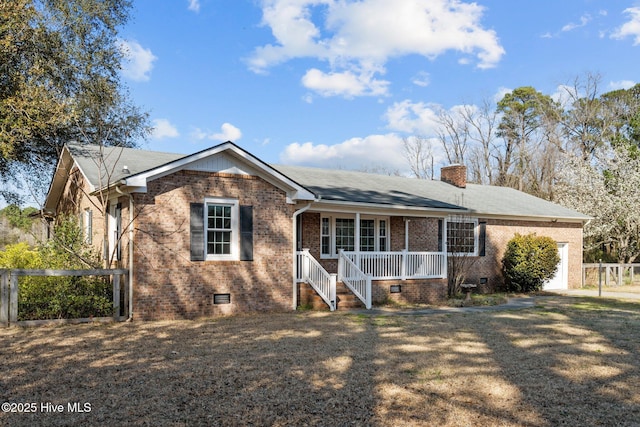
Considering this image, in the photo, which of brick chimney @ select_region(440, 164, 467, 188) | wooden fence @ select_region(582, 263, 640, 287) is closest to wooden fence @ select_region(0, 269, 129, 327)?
brick chimney @ select_region(440, 164, 467, 188)

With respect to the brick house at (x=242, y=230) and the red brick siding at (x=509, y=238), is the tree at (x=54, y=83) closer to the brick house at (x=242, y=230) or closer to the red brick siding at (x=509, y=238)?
the brick house at (x=242, y=230)

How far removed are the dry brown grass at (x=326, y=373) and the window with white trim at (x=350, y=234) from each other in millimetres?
5408

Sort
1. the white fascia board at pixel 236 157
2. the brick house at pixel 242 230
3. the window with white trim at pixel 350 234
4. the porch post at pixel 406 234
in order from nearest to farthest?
the white fascia board at pixel 236 157 < the brick house at pixel 242 230 < the window with white trim at pixel 350 234 < the porch post at pixel 406 234

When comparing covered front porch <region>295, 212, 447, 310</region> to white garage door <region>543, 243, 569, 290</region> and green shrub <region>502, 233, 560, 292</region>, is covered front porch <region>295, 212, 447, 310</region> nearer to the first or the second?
green shrub <region>502, 233, 560, 292</region>

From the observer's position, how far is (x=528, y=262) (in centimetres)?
2191

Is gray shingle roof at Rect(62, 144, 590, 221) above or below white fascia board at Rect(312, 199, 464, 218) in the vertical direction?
above

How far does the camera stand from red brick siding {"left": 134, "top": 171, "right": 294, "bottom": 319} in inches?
511

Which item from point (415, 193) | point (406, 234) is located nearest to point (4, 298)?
point (406, 234)

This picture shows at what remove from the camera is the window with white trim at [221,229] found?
13906 mm

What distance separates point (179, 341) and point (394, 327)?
4665mm

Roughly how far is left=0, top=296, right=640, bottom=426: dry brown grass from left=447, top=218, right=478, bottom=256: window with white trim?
8.16 metres

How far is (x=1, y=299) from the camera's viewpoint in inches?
445

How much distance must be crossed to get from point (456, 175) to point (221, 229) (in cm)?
1512

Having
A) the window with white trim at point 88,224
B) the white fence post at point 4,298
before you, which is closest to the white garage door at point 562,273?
→ the window with white trim at point 88,224
